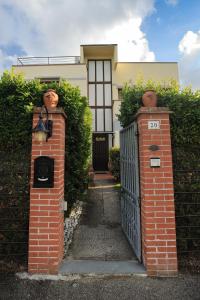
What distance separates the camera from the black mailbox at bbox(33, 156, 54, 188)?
260cm

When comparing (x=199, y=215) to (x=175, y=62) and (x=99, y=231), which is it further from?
(x=175, y=62)

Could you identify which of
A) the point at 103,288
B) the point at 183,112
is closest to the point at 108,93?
the point at 183,112

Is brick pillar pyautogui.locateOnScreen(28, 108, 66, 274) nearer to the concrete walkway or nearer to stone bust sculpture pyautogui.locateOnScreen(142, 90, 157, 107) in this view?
the concrete walkway

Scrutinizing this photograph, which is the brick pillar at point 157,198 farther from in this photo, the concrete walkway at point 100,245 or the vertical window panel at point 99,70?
the vertical window panel at point 99,70

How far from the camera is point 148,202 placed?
2.57 metres

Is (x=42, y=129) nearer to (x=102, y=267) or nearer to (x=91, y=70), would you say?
(x=102, y=267)

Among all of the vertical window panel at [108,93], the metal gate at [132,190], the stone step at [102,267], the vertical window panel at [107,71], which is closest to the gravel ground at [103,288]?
the stone step at [102,267]

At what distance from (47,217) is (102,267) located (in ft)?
3.46

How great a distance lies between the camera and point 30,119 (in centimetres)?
306

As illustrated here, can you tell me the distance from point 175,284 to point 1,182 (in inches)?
112

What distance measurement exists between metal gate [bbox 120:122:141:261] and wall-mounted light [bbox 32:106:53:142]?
131cm

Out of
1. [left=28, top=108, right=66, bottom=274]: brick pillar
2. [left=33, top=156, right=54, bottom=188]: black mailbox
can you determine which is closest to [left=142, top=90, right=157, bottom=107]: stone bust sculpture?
[left=28, top=108, right=66, bottom=274]: brick pillar

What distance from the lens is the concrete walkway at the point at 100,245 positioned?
8.56 ft

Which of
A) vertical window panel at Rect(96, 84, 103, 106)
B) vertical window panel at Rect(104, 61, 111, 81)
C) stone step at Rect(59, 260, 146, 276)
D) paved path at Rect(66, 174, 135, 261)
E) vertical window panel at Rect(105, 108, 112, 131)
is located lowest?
stone step at Rect(59, 260, 146, 276)
